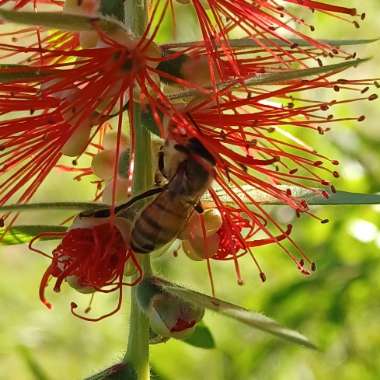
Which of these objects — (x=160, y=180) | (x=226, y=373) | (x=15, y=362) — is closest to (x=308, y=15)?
(x=160, y=180)

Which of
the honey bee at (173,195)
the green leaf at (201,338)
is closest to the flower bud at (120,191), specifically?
the honey bee at (173,195)

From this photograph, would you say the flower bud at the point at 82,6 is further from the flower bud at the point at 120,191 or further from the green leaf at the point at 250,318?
the green leaf at the point at 250,318

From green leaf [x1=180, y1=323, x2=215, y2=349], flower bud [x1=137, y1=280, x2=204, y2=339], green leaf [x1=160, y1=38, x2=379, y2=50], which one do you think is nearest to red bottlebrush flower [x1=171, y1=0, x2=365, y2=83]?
green leaf [x1=160, y1=38, x2=379, y2=50]

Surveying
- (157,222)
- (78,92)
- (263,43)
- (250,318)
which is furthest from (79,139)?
(250,318)

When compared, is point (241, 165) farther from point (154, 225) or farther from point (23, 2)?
point (23, 2)

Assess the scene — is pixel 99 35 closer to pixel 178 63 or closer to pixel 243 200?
pixel 178 63

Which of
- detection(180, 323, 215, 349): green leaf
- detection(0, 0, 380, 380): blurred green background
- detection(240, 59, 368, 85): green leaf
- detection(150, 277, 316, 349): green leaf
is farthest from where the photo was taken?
detection(0, 0, 380, 380): blurred green background

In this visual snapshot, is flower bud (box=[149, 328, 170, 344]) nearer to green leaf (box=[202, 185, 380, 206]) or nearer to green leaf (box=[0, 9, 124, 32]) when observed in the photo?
green leaf (box=[202, 185, 380, 206])
